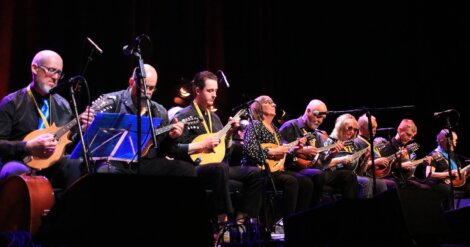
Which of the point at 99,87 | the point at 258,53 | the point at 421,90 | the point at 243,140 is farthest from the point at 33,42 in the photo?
the point at 421,90

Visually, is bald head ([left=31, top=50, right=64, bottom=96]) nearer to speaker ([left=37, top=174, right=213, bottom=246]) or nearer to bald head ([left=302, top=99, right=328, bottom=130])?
Answer: speaker ([left=37, top=174, right=213, bottom=246])

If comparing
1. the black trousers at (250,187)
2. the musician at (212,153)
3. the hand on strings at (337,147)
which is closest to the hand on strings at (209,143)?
the musician at (212,153)

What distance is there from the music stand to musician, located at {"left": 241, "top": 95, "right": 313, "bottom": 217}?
147cm

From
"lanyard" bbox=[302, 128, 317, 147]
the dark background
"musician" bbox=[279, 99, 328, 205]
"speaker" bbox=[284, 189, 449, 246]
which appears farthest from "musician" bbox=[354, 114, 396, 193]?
"speaker" bbox=[284, 189, 449, 246]

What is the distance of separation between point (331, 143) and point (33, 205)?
4.20 meters

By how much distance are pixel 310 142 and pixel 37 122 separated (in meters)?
3.47

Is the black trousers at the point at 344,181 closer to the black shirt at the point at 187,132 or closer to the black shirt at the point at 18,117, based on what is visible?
the black shirt at the point at 187,132

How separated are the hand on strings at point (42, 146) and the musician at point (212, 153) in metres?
1.29

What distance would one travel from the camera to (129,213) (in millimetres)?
2775

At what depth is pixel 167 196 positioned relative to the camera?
291 cm

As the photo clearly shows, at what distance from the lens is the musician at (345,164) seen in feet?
21.7

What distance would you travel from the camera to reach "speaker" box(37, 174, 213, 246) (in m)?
2.68

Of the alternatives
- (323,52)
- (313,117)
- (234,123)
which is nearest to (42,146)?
(234,123)

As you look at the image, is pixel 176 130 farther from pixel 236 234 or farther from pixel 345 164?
pixel 345 164
